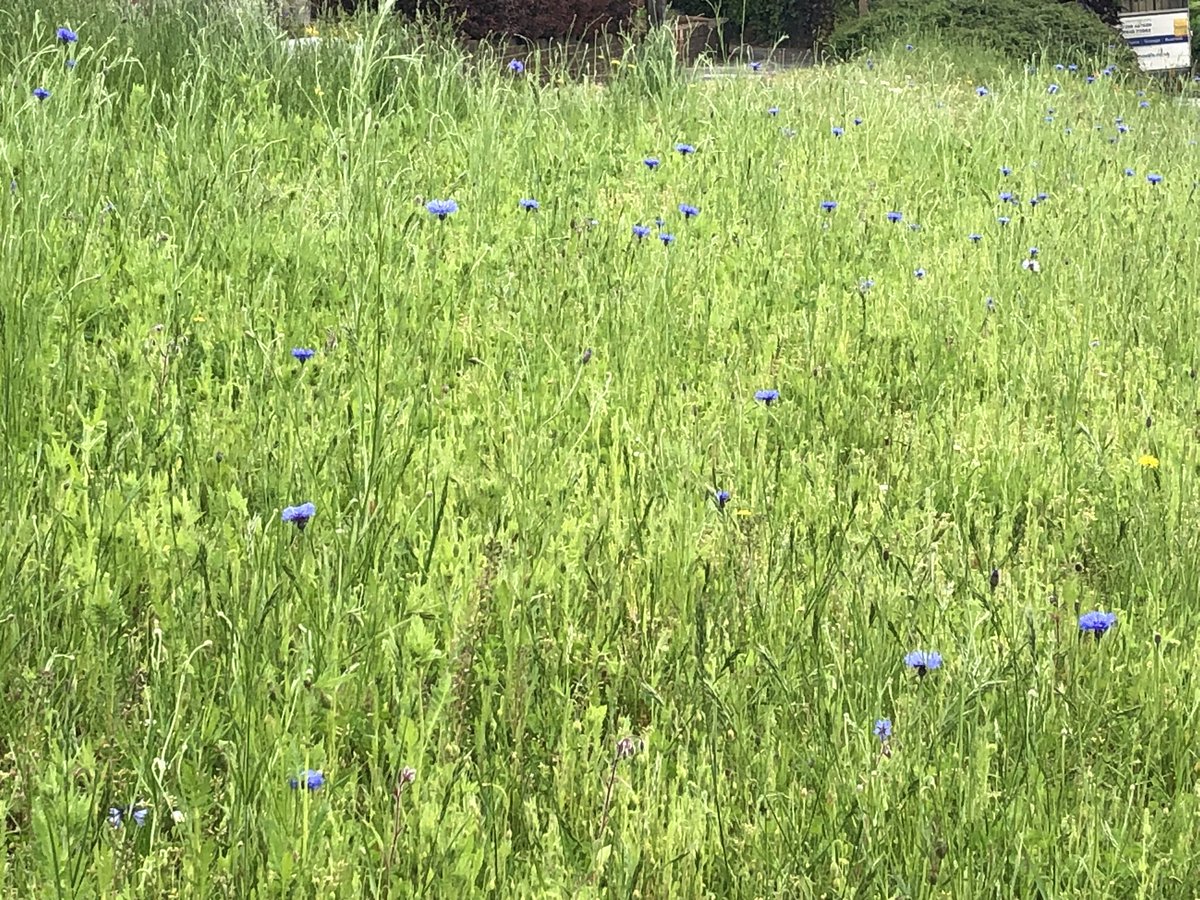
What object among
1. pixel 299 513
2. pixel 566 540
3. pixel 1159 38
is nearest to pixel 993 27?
pixel 1159 38

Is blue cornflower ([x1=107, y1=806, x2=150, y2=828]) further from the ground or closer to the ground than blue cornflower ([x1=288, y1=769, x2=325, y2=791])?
closer to the ground

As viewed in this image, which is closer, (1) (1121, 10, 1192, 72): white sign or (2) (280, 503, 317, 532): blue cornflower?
(2) (280, 503, 317, 532): blue cornflower

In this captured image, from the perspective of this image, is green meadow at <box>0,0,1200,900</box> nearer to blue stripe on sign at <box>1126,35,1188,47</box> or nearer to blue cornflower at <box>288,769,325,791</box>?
blue cornflower at <box>288,769,325,791</box>

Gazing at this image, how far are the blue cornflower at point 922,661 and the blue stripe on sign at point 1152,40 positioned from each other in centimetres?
1556

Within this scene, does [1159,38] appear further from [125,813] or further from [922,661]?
[125,813]

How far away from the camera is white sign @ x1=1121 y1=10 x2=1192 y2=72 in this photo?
49.1 ft

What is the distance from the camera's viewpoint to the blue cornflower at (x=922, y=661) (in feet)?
5.83

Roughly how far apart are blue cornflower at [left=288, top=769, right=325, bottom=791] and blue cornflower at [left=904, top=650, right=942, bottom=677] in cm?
88

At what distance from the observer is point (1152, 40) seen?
1523 cm

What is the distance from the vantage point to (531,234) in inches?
171

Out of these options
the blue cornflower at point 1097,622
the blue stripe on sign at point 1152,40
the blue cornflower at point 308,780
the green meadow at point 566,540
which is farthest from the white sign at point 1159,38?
the blue cornflower at point 308,780

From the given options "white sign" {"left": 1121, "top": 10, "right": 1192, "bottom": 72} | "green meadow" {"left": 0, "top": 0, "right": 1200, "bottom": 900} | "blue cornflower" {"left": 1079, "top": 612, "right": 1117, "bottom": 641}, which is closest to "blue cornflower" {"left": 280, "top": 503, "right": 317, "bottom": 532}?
"green meadow" {"left": 0, "top": 0, "right": 1200, "bottom": 900}

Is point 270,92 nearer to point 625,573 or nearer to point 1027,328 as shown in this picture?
point 1027,328

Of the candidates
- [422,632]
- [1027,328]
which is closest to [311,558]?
[422,632]
